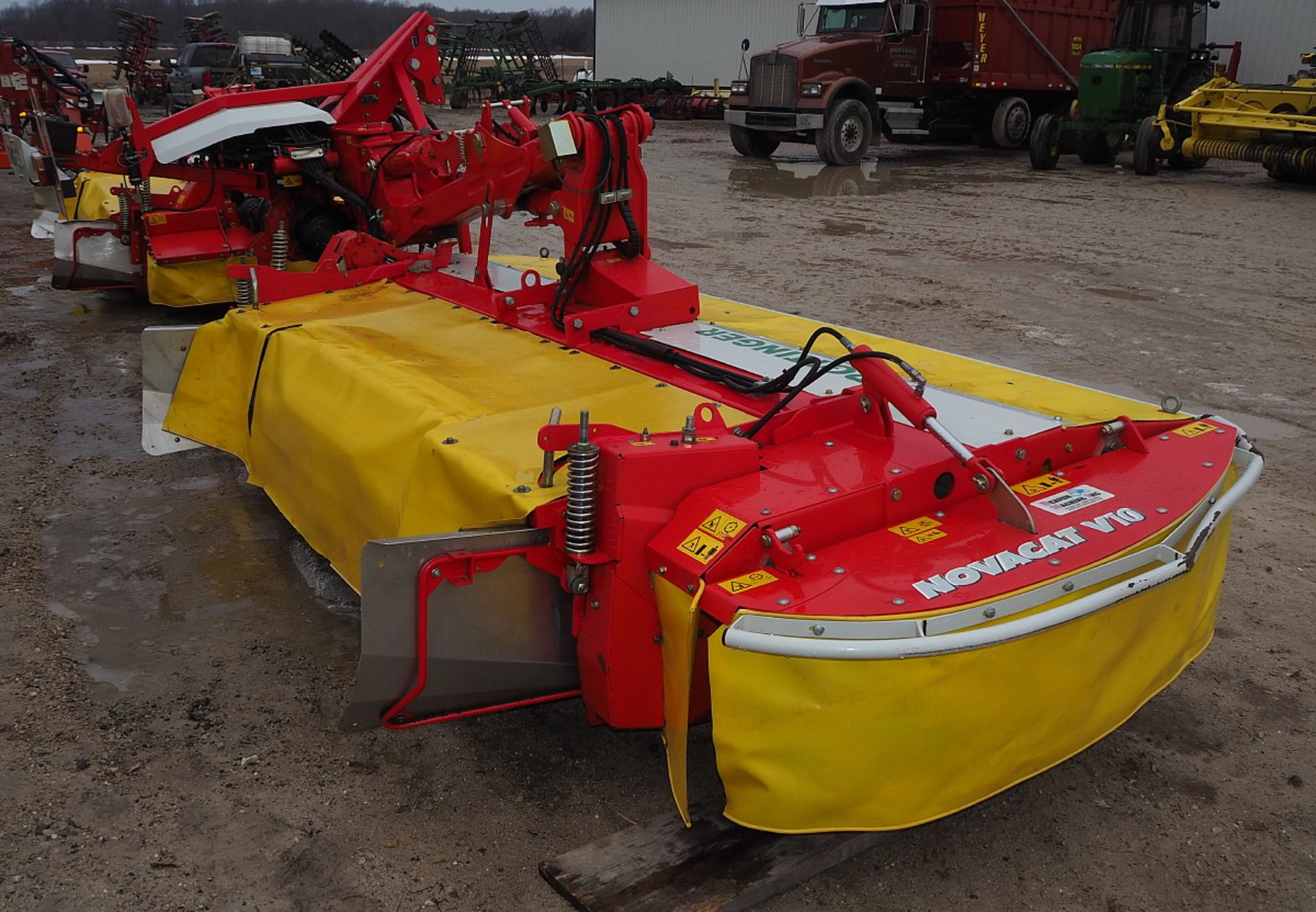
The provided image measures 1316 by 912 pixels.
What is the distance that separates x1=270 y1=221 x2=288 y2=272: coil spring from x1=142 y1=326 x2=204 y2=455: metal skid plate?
1.54 m

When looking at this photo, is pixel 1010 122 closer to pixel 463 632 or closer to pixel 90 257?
pixel 90 257

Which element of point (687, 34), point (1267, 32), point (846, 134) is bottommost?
point (846, 134)

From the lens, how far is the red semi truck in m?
14.8

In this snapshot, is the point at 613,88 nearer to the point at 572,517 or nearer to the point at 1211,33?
the point at 1211,33

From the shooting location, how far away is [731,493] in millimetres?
2354

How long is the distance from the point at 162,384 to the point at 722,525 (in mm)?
2752

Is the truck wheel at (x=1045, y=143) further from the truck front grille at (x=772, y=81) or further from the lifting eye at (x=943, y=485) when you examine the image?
the lifting eye at (x=943, y=485)

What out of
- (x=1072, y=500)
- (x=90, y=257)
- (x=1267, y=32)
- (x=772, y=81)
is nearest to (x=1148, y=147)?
(x=772, y=81)

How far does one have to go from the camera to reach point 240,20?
68188 millimetres

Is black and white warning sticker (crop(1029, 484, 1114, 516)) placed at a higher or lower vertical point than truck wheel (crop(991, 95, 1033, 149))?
lower

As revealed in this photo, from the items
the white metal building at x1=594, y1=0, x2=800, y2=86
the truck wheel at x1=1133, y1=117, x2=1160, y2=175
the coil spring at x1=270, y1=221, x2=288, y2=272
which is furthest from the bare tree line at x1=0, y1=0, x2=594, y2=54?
the coil spring at x1=270, y1=221, x2=288, y2=272

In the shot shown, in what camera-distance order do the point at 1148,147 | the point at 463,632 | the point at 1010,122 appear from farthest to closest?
1. the point at 1010,122
2. the point at 1148,147
3. the point at 463,632

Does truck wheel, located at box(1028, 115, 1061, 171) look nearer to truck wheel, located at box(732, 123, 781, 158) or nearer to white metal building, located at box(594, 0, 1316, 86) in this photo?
truck wheel, located at box(732, 123, 781, 158)

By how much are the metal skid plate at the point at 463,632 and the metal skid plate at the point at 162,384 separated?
6.91 feet
